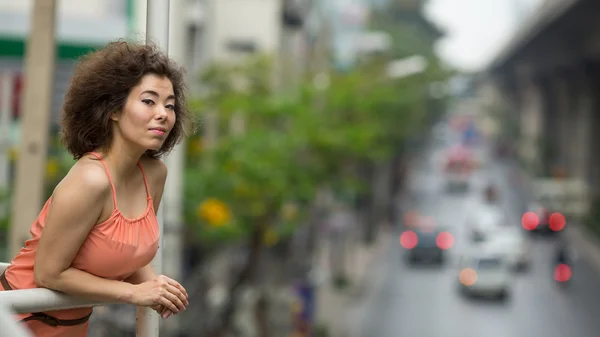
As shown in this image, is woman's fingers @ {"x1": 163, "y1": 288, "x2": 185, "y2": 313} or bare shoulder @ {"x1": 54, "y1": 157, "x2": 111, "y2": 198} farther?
woman's fingers @ {"x1": 163, "y1": 288, "x2": 185, "y2": 313}

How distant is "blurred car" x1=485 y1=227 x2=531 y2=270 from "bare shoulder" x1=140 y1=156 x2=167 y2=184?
133ft

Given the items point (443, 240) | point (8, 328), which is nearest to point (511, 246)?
point (443, 240)

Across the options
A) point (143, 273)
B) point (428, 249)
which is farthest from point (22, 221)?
point (428, 249)

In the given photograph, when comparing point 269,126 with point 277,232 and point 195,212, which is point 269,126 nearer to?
point 277,232

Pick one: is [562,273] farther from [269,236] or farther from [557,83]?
[557,83]

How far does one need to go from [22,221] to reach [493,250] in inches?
1403

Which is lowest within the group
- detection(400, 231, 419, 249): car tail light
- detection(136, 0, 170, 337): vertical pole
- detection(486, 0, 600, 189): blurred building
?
detection(400, 231, 419, 249): car tail light

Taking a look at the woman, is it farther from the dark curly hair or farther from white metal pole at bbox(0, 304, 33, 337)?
white metal pole at bbox(0, 304, 33, 337)

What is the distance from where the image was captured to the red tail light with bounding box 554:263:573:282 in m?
41.8

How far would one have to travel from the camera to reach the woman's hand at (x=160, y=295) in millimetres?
3441

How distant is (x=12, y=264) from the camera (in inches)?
140

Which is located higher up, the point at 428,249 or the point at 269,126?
the point at 269,126

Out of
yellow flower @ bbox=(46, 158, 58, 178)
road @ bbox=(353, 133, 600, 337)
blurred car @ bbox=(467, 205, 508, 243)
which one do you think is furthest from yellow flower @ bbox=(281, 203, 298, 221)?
blurred car @ bbox=(467, 205, 508, 243)

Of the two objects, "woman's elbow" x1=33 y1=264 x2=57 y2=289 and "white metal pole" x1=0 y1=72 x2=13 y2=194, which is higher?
"white metal pole" x1=0 y1=72 x2=13 y2=194
